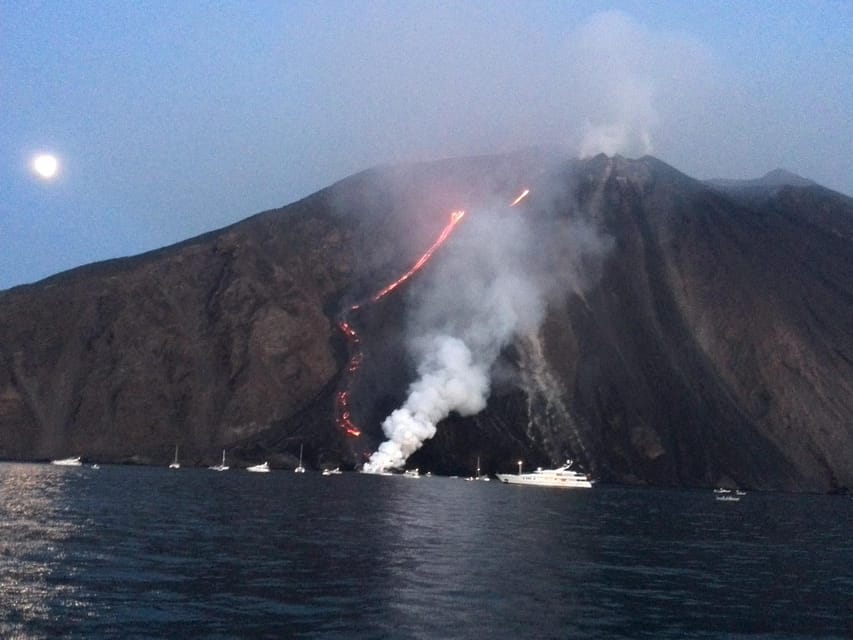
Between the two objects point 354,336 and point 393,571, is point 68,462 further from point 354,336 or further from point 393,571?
point 393,571

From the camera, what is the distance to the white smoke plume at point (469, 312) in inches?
5600

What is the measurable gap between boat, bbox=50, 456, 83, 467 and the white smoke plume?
129 ft

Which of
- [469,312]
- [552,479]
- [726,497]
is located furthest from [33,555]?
[469,312]

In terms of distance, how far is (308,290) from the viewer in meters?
179

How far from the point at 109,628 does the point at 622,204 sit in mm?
172436

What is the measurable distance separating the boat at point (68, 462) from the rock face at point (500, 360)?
4.96 m

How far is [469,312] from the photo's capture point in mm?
159875

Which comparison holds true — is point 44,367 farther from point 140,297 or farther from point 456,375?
point 456,375

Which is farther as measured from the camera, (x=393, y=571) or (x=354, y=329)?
(x=354, y=329)

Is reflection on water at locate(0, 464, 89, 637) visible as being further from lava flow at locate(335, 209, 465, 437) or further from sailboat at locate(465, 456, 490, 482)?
lava flow at locate(335, 209, 465, 437)

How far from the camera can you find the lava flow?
14538 centimetres

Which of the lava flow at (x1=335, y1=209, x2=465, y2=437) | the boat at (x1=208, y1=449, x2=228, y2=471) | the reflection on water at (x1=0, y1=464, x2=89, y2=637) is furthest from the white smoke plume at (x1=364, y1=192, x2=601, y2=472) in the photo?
the reflection on water at (x1=0, y1=464, x2=89, y2=637)

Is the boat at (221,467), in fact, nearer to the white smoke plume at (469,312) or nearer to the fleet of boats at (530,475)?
the fleet of boats at (530,475)

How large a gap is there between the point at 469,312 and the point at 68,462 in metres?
62.2
